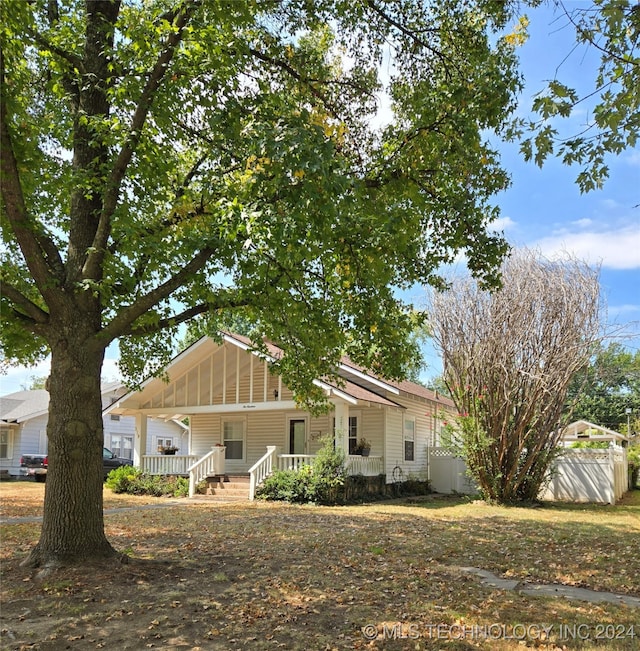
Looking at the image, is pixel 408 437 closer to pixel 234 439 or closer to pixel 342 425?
pixel 342 425

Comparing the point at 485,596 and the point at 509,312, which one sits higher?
the point at 509,312

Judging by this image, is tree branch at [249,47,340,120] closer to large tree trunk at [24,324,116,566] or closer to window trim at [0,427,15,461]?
large tree trunk at [24,324,116,566]

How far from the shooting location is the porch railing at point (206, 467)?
1956 centimetres

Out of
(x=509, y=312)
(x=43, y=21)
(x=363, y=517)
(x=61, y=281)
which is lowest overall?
(x=363, y=517)

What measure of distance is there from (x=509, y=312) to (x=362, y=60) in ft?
28.8

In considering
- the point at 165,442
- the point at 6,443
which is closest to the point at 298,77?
the point at 6,443

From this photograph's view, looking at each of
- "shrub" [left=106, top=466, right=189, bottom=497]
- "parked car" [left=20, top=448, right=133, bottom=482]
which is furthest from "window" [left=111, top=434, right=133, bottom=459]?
"shrub" [left=106, top=466, right=189, bottom=497]

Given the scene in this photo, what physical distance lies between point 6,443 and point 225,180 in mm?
29453

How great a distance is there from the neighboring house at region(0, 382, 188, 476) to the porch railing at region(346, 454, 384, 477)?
50.9 feet

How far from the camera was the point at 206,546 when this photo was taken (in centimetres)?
909

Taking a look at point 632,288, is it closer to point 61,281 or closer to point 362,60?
point 362,60

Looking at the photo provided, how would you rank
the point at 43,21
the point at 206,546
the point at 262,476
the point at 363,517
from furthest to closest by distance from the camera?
the point at 262,476
the point at 363,517
the point at 206,546
the point at 43,21

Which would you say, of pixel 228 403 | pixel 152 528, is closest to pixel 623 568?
pixel 152 528

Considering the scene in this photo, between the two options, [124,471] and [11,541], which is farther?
[124,471]
